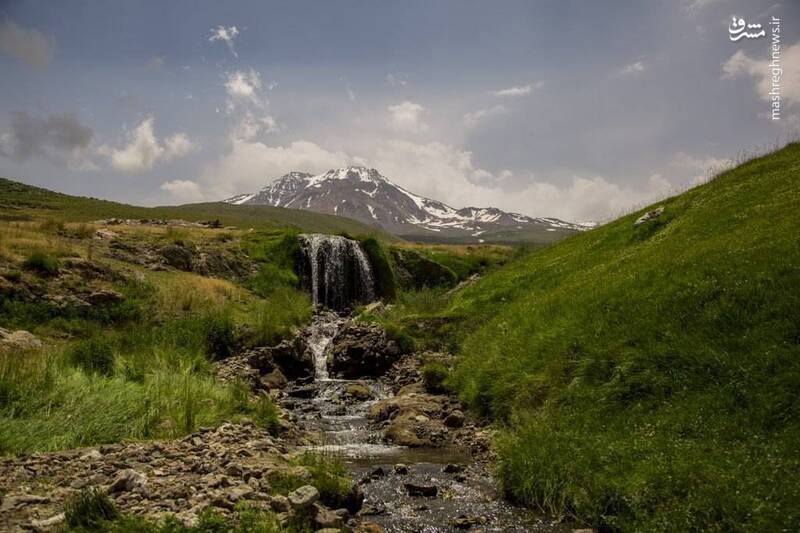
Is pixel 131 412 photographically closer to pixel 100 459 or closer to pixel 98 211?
pixel 100 459

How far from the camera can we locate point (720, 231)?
60.4ft

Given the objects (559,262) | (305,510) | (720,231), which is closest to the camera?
(305,510)

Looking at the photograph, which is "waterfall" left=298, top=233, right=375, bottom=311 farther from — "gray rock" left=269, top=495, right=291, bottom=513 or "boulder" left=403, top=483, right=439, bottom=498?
"gray rock" left=269, top=495, right=291, bottom=513

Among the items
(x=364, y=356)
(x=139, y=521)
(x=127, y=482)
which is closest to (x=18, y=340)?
(x=127, y=482)

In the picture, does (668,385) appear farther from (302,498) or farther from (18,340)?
(18,340)

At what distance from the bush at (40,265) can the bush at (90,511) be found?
75.8ft

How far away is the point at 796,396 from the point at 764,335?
183 centimetres

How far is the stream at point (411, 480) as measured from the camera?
9117 millimetres

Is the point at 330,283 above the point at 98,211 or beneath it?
beneath

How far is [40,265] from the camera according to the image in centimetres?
2548

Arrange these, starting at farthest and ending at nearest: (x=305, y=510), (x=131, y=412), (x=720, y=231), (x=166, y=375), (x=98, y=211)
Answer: (x=98, y=211) < (x=720, y=231) < (x=166, y=375) < (x=131, y=412) < (x=305, y=510)

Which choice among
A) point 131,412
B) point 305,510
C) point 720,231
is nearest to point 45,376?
point 131,412

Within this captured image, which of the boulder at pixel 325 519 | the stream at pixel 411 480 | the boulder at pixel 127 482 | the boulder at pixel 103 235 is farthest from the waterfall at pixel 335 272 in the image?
the boulder at pixel 325 519

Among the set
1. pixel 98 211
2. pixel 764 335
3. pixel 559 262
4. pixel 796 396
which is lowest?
pixel 796 396
